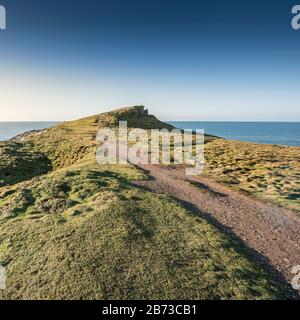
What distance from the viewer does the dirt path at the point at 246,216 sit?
17.1 m

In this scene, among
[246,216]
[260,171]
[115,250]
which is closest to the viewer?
[115,250]

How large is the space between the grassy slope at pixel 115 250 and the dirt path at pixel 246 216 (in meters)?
1.43

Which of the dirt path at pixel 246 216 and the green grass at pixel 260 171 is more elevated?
the green grass at pixel 260 171

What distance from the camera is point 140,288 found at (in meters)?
13.6

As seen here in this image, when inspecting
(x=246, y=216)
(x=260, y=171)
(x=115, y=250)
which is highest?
(x=260, y=171)

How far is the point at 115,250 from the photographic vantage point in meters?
16.2

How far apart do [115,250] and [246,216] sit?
1133 centimetres

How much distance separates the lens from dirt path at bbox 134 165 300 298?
17138mm

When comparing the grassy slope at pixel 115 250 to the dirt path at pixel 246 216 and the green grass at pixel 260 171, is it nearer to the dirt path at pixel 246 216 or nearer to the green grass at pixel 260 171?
the dirt path at pixel 246 216

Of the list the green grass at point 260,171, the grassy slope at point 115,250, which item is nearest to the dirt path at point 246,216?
the grassy slope at point 115,250

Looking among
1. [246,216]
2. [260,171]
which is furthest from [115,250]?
[260,171]

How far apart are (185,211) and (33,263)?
1111 centimetres

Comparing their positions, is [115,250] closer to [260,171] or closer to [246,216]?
[246,216]
